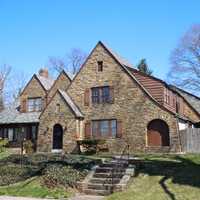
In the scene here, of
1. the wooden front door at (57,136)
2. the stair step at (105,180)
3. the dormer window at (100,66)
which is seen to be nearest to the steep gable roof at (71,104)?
the wooden front door at (57,136)

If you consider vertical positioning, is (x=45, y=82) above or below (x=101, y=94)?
above

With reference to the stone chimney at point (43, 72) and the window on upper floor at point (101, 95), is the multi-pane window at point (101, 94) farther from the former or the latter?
the stone chimney at point (43, 72)

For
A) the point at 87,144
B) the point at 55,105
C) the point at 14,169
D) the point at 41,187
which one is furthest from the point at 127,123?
the point at 41,187

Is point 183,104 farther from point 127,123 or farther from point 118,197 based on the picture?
point 118,197

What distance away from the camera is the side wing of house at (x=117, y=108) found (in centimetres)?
3052

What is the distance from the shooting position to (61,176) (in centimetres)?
1936

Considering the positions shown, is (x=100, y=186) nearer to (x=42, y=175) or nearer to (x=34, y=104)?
(x=42, y=175)

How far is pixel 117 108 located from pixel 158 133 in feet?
14.2

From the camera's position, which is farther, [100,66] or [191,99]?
[191,99]

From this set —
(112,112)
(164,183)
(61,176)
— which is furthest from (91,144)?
(164,183)

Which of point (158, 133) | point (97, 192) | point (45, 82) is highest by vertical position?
point (45, 82)

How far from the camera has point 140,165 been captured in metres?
20.7

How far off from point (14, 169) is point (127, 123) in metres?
12.1

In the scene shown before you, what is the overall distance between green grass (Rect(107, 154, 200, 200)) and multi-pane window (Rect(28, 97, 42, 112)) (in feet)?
67.7
